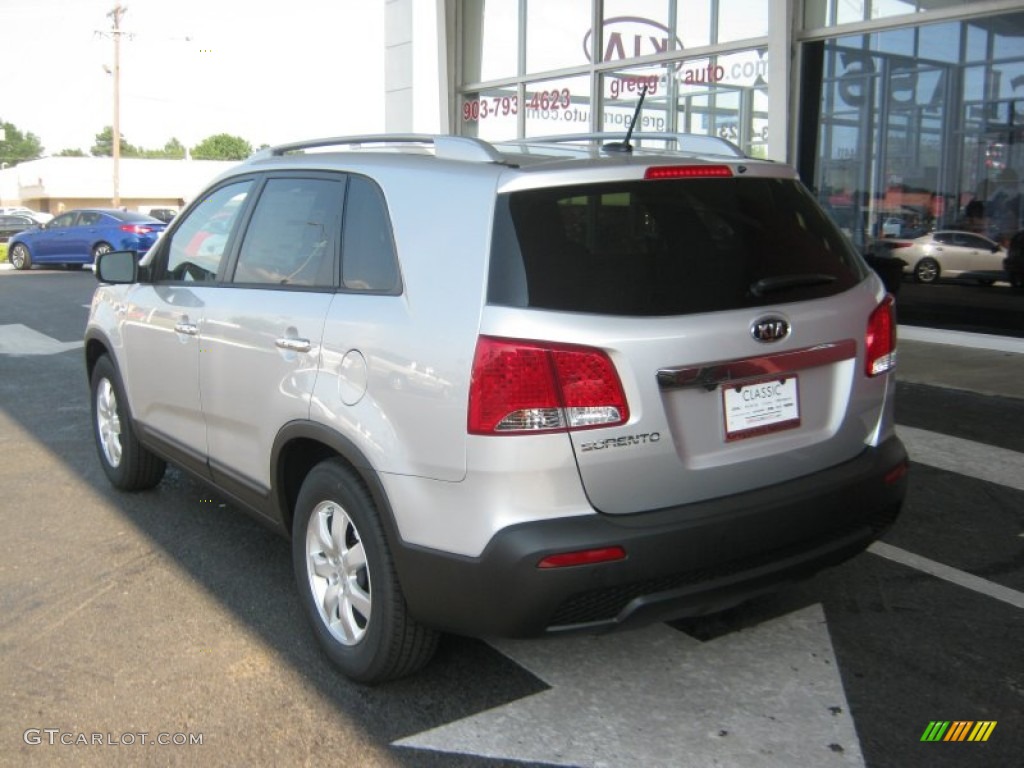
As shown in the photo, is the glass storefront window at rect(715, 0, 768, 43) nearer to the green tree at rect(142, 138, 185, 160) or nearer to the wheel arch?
the wheel arch

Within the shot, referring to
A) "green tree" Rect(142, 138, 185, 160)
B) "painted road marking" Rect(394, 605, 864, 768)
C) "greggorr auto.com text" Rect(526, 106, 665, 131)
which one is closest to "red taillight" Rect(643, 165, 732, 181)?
"painted road marking" Rect(394, 605, 864, 768)

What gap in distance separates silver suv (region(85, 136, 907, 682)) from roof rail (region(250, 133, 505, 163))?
14mm

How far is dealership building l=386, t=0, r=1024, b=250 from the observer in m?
9.84

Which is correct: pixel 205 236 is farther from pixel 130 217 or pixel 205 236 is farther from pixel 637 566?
pixel 130 217

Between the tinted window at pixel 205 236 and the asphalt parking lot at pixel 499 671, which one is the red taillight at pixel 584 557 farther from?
the tinted window at pixel 205 236

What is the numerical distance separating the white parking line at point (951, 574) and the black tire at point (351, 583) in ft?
7.04

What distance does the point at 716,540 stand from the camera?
2.83 meters

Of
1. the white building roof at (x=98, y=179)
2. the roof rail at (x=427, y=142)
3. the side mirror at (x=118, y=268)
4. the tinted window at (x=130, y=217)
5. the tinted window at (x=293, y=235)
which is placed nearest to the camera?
the roof rail at (x=427, y=142)

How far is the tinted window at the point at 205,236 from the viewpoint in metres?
4.19

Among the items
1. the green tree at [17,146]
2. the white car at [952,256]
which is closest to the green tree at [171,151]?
the green tree at [17,146]

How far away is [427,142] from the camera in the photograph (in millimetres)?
3514

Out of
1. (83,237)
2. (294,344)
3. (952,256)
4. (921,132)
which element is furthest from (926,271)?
(83,237)

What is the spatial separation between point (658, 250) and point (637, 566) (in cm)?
95

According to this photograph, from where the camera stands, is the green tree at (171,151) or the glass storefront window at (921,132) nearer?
the glass storefront window at (921,132)
